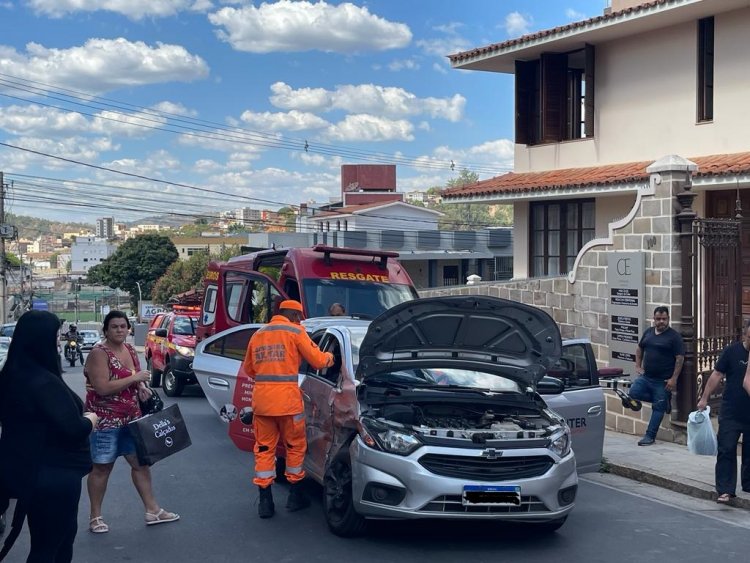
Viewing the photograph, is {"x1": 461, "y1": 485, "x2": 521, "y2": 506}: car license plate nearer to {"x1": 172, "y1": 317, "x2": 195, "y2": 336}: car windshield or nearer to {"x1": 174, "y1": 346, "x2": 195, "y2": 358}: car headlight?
{"x1": 174, "y1": 346, "x2": 195, "y2": 358}: car headlight

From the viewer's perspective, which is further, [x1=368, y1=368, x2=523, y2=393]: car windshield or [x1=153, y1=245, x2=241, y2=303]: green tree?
[x1=153, y1=245, x2=241, y2=303]: green tree

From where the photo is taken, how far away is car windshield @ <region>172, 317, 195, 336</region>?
774 inches

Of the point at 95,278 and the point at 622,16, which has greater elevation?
the point at 622,16

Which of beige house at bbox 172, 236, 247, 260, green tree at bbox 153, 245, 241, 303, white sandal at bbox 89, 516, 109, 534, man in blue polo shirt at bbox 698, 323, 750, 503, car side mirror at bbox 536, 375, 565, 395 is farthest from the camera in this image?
beige house at bbox 172, 236, 247, 260

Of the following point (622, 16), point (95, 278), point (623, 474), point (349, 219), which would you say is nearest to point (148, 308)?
point (349, 219)

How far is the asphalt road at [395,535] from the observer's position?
6727mm

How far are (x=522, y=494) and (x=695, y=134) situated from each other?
11036mm

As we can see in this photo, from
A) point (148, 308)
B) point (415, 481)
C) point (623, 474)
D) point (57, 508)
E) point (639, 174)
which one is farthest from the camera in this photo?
point (148, 308)

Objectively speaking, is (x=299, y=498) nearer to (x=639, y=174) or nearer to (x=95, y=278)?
(x=639, y=174)

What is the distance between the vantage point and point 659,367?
11344 millimetres

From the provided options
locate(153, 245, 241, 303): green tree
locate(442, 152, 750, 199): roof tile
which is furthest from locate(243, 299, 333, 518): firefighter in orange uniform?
locate(153, 245, 241, 303): green tree

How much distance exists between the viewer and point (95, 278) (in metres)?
88.2

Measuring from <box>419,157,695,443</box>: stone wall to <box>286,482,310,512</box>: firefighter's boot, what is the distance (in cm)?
573

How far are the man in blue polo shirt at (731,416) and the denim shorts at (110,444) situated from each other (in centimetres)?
526
